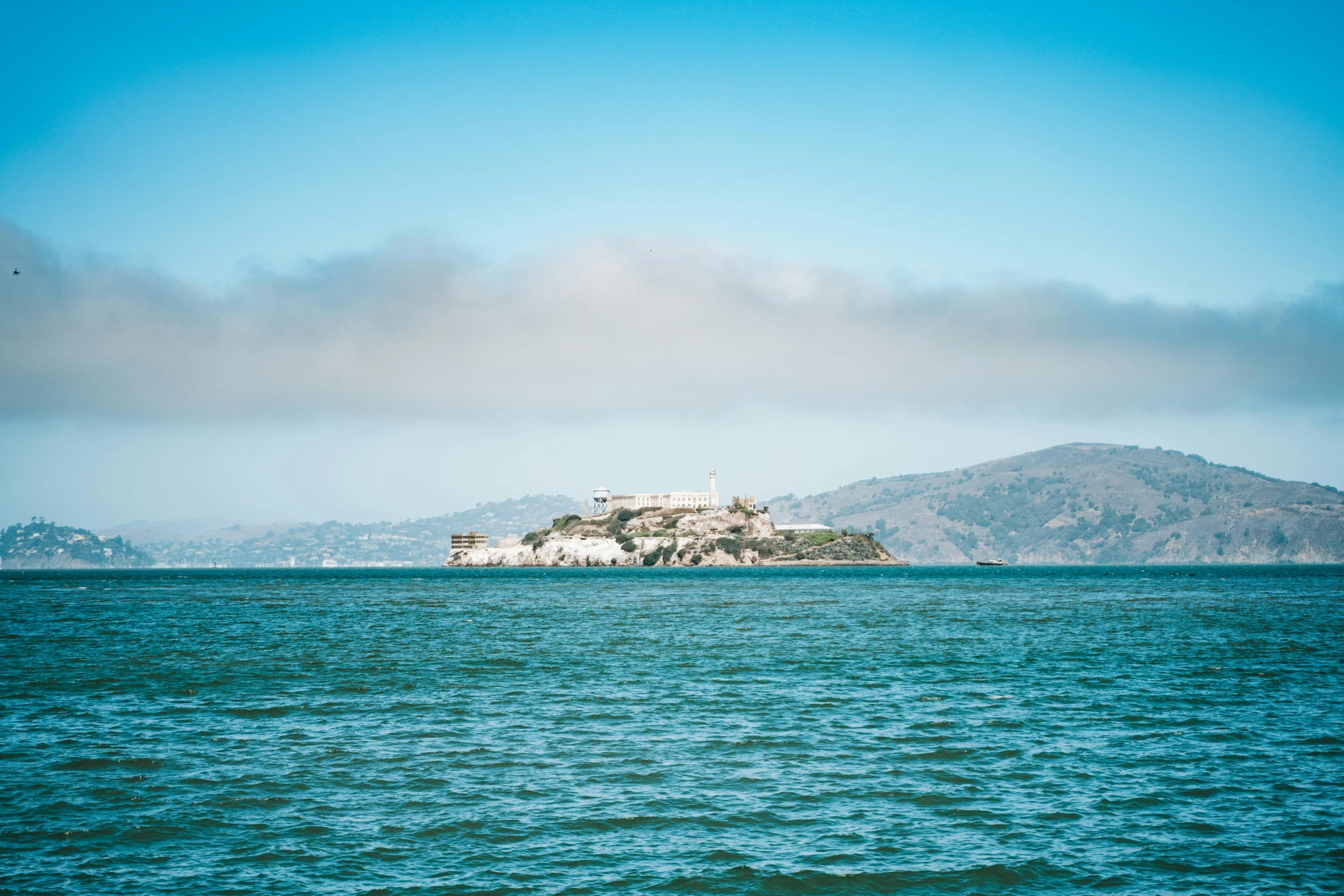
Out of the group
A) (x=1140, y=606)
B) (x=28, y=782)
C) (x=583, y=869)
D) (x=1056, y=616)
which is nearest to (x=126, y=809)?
(x=28, y=782)

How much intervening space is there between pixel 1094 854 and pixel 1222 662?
111 ft

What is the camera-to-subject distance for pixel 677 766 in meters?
26.6

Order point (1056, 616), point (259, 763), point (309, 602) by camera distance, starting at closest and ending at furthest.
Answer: point (259, 763) → point (1056, 616) → point (309, 602)

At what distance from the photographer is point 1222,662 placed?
47969mm

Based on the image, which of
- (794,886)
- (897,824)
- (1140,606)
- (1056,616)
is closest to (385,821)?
(794,886)

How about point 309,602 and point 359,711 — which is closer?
point 359,711

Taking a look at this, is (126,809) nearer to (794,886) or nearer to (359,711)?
(359,711)

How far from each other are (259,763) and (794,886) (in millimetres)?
16120

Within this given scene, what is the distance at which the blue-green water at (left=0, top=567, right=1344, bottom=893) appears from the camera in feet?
62.0

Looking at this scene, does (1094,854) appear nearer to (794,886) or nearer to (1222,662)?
(794,886)

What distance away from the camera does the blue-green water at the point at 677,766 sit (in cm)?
1889

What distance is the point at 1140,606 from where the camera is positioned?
95.2 m

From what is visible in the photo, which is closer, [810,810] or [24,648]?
[810,810]

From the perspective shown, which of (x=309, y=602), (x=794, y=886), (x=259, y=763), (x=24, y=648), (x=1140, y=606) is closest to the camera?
(x=794, y=886)
